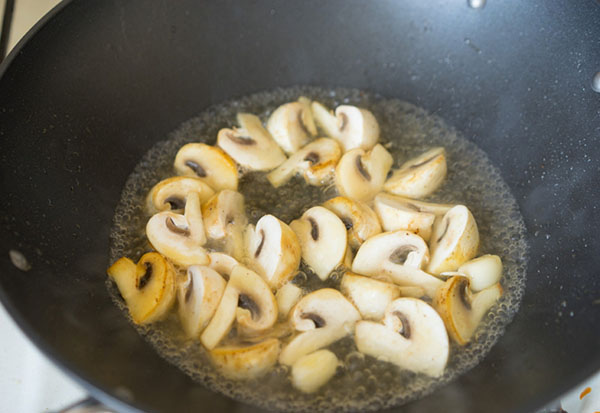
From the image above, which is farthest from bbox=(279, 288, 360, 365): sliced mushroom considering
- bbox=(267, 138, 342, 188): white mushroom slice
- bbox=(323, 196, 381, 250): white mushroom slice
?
bbox=(267, 138, 342, 188): white mushroom slice

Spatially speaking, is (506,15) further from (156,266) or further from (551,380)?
(156,266)

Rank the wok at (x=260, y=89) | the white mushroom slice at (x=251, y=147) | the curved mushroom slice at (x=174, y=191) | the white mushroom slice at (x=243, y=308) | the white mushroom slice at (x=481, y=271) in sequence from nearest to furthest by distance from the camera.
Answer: the wok at (x=260, y=89), the white mushroom slice at (x=243, y=308), the white mushroom slice at (x=481, y=271), the curved mushroom slice at (x=174, y=191), the white mushroom slice at (x=251, y=147)

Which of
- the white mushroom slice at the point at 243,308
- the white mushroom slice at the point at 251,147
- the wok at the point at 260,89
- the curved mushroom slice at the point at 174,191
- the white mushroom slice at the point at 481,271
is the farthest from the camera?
the white mushroom slice at the point at 251,147

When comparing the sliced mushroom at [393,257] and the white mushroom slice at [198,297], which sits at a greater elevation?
the white mushroom slice at [198,297]

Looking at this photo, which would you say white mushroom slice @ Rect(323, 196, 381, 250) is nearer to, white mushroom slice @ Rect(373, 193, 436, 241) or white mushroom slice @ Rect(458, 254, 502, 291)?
white mushroom slice @ Rect(373, 193, 436, 241)

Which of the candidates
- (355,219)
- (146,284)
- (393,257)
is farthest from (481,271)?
(146,284)

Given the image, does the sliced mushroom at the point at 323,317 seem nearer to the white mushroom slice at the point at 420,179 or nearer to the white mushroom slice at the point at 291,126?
the white mushroom slice at the point at 420,179

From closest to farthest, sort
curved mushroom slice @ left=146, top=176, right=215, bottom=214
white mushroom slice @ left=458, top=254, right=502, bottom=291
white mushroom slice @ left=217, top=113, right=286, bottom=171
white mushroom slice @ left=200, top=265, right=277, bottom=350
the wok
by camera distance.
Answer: the wok, white mushroom slice @ left=200, top=265, right=277, bottom=350, white mushroom slice @ left=458, top=254, right=502, bottom=291, curved mushroom slice @ left=146, top=176, right=215, bottom=214, white mushroom slice @ left=217, top=113, right=286, bottom=171

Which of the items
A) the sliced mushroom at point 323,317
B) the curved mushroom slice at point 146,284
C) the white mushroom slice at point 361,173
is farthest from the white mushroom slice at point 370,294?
the curved mushroom slice at point 146,284

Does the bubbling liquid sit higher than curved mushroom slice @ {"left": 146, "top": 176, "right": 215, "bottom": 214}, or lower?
lower
